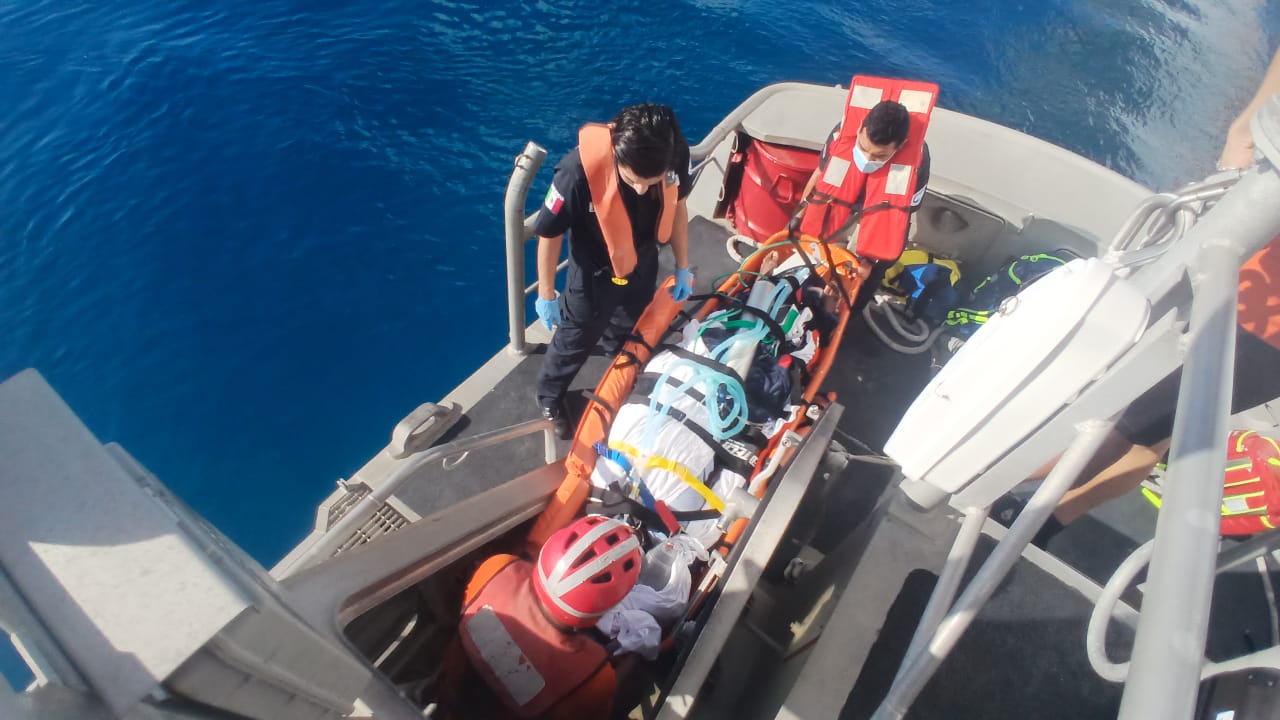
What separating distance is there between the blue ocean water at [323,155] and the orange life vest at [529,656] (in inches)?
146

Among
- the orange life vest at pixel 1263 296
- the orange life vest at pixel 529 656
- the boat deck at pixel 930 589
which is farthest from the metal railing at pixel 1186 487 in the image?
the orange life vest at pixel 529 656

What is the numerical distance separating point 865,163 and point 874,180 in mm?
136

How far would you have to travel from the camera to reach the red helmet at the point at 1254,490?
2.78 m

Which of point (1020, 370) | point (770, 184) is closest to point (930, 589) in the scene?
point (1020, 370)

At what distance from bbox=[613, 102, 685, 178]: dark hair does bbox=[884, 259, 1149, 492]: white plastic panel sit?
147 centimetres

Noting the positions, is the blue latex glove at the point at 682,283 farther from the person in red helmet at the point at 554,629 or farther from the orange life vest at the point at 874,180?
the person in red helmet at the point at 554,629

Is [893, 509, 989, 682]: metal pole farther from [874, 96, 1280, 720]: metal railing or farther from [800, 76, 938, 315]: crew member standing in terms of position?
[800, 76, 938, 315]: crew member standing

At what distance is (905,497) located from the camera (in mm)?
1531

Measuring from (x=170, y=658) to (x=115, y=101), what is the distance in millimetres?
9137

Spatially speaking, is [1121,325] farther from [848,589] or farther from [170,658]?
[170,658]

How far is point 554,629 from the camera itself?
6.29 feet

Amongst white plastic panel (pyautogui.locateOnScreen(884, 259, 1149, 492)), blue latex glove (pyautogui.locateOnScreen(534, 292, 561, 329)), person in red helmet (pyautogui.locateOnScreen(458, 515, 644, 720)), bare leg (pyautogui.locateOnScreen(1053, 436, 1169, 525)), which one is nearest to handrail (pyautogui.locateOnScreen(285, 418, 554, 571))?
person in red helmet (pyautogui.locateOnScreen(458, 515, 644, 720))

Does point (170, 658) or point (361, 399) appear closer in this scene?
point (170, 658)

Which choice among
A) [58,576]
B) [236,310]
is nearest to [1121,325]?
[58,576]
